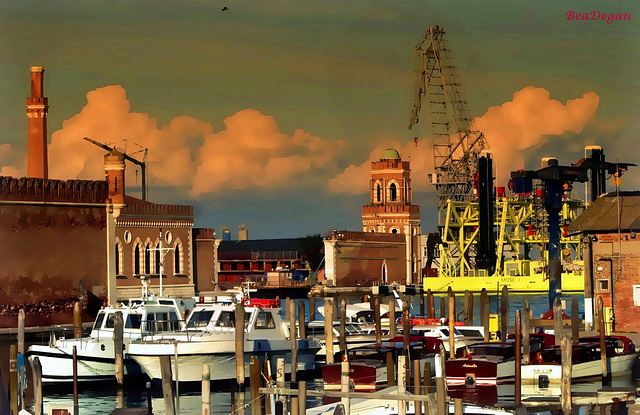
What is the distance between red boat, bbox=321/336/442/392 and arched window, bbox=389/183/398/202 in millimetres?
105204

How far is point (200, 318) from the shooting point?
128ft

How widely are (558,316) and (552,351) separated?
1863 millimetres

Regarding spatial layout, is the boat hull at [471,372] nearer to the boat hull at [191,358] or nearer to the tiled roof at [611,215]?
the boat hull at [191,358]

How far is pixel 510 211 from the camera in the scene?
117062 millimetres

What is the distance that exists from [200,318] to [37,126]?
156 ft

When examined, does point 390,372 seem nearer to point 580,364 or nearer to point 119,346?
point 580,364

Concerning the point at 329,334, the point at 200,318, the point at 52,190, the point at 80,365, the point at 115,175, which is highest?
the point at 115,175

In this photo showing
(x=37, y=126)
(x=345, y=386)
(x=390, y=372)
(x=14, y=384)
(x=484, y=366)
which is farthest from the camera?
(x=37, y=126)

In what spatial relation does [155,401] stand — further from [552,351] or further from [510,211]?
[510,211]

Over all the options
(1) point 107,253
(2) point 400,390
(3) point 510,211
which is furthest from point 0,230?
(3) point 510,211

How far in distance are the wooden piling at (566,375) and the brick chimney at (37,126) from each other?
194 ft

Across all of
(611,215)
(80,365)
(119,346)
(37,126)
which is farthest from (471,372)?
(37,126)

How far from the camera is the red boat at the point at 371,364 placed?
35.2 m

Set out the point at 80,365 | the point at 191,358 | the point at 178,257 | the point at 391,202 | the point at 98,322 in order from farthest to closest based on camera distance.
A: 1. the point at 391,202
2. the point at 178,257
3. the point at 98,322
4. the point at 80,365
5. the point at 191,358
